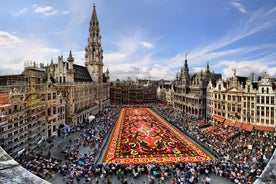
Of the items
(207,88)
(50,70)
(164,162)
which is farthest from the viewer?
(207,88)

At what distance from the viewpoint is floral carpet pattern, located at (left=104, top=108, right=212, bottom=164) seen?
2245 cm

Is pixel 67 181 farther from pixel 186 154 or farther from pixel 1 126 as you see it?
pixel 186 154

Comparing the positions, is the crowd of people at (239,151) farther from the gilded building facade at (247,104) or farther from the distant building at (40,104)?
the distant building at (40,104)

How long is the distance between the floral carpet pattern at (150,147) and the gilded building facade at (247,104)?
12.8 m

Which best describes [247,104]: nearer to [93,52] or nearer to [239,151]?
[239,151]

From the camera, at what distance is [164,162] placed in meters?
21.5

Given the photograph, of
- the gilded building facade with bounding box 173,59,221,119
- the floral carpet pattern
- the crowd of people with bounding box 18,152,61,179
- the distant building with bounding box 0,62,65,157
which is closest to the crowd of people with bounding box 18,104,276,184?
the crowd of people with bounding box 18,152,61,179

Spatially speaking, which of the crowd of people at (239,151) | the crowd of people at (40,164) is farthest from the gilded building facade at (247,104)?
the crowd of people at (40,164)

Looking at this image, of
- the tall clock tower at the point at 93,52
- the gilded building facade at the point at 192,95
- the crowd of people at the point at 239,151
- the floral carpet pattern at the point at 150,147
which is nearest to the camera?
the crowd of people at the point at 239,151

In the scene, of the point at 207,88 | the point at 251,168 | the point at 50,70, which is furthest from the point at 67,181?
the point at 207,88

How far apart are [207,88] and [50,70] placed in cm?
4147

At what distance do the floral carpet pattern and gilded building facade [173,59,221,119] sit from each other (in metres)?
15.7

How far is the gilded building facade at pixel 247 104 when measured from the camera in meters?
31.7

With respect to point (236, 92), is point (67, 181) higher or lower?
lower
